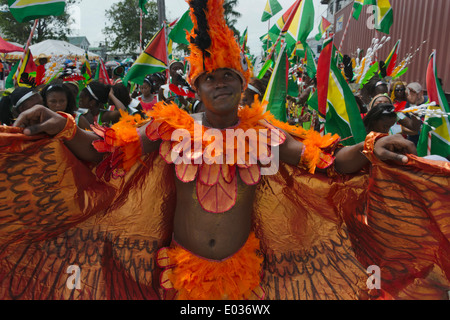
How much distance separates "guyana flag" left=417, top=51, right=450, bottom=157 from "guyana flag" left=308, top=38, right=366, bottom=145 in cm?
100

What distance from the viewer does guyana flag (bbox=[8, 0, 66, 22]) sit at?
244cm

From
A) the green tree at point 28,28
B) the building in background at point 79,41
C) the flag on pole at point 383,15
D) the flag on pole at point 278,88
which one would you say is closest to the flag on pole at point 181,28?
the flag on pole at point 278,88

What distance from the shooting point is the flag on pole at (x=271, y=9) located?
5.89 meters

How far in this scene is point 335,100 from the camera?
242cm

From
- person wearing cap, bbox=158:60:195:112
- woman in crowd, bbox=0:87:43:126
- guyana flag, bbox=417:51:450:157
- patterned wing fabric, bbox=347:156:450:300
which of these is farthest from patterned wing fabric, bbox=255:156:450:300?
woman in crowd, bbox=0:87:43:126

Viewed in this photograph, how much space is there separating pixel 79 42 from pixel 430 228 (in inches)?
2181

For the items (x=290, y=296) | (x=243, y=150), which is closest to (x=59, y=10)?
(x=243, y=150)

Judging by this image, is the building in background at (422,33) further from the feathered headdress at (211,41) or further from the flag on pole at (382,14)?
the feathered headdress at (211,41)

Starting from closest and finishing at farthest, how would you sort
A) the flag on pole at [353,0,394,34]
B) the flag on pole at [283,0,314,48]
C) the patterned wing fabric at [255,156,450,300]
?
the patterned wing fabric at [255,156,450,300] < the flag on pole at [283,0,314,48] < the flag on pole at [353,0,394,34]

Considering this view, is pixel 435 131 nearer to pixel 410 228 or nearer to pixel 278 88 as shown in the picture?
pixel 278 88

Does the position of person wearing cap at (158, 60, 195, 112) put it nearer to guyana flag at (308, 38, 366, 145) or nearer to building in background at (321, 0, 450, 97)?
guyana flag at (308, 38, 366, 145)

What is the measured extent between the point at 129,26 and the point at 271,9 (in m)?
23.0

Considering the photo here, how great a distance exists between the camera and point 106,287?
177 centimetres

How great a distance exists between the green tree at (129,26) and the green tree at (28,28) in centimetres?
350
